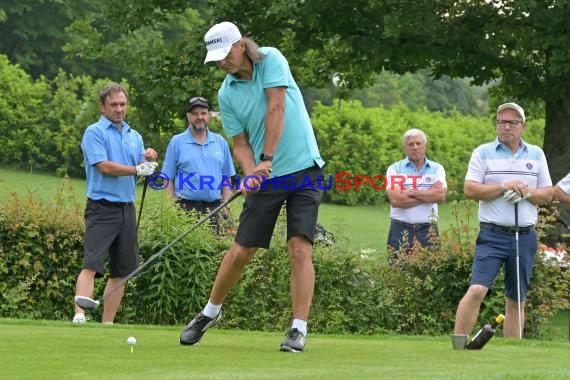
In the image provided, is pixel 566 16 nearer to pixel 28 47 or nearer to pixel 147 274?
pixel 147 274

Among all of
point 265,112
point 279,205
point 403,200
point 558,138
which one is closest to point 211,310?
point 279,205

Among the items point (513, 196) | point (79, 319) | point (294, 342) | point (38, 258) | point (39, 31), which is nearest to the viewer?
point (294, 342)

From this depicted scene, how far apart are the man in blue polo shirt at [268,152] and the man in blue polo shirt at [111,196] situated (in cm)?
221

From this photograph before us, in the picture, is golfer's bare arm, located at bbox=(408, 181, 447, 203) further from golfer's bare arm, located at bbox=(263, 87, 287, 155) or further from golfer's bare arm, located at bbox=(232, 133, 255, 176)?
golfer's bare arm, located at bbox=(263, 87, 287, 155)

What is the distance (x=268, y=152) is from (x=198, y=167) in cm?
446

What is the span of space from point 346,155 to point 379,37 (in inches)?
721

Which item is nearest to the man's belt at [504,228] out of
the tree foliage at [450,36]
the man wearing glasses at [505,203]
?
the man wearing glasses at [505,203]

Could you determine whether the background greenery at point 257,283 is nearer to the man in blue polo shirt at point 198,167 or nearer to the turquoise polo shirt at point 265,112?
the man in blue polo shirt at point 198,167

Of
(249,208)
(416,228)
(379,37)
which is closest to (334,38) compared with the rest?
(379,37)

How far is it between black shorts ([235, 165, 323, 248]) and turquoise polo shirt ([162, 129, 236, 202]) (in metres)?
4.17

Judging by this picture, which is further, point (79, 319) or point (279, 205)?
point (79, 319)

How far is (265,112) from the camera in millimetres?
8406

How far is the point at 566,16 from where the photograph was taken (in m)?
16.9

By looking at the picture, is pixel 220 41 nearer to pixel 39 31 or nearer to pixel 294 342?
pixel 294 342
